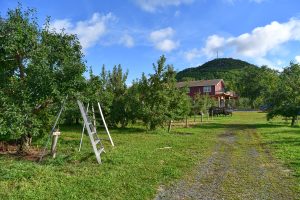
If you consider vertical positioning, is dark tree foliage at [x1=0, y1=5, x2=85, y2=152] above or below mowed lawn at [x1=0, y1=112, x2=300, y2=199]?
above

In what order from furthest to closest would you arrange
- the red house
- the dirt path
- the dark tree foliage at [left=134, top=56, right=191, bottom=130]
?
the red house < the dark tree foliage at [left=134, top=56, right=191, bottom=130] < the dirt path

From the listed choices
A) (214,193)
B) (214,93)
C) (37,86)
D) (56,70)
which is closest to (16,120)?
(37,86)

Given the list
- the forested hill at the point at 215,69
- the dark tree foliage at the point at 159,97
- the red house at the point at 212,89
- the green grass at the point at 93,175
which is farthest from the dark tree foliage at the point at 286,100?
the forested hill at the point at 215,69

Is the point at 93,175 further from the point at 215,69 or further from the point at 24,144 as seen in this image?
the point at 215,69

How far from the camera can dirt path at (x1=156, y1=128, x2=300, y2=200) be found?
6.78m

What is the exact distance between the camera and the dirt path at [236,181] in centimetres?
678

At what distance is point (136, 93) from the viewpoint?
69.2ft

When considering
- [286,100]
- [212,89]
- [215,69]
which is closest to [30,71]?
[286,100]

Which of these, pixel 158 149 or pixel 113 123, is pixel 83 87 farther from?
pixel 113 123

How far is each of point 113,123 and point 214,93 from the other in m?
51.1

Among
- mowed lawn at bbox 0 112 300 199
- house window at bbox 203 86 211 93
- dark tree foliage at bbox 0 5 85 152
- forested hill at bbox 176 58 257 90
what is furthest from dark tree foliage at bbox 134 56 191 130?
forested hill at bbox 176 58 257 90

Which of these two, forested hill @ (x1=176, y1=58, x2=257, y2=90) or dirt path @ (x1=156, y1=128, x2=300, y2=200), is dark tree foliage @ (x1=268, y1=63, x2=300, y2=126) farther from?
forested hill @ (x1=176, y1=58, x2=257, y2=90)

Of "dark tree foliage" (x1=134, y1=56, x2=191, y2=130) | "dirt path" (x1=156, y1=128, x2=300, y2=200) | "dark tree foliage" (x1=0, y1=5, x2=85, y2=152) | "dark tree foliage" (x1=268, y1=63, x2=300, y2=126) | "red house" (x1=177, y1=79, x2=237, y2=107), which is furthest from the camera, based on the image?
"red house" (x1=177, y1=79, x2=237, y2=107)

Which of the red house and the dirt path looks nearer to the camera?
the dirt path
